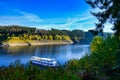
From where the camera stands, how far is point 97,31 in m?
15.3

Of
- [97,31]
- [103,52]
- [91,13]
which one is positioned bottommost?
[103,52]

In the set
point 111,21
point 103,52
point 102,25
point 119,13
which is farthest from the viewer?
point 103,52

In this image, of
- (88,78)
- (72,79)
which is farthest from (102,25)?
(72,79)

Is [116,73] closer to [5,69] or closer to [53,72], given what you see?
[53,72]

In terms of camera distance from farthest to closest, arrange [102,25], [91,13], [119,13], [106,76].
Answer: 1. [91,13]
2. [102,25]
3. [119,13]
4. [106,76]

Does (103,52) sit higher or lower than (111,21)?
lower

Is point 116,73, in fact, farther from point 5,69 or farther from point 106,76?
point 5,69

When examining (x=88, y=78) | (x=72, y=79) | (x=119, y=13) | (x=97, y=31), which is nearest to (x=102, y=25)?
(x=97, y=31)

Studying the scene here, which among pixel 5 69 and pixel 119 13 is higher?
pixel 119 13

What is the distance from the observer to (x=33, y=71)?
30.4 ft

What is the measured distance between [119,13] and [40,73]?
439cm

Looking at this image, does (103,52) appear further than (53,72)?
Yes

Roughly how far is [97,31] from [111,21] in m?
1.55

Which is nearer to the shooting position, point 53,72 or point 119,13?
point 53,72
